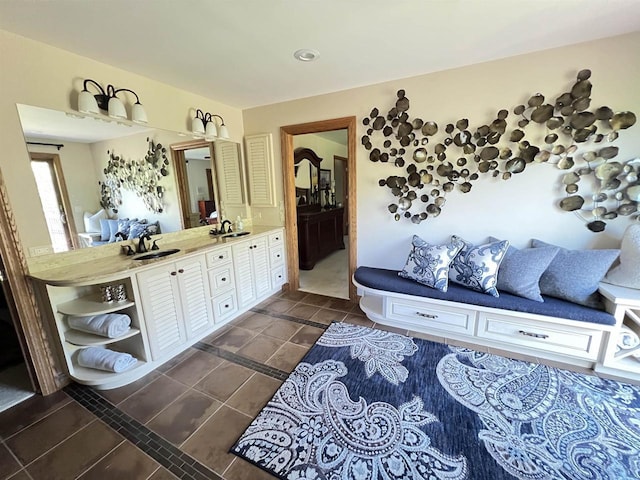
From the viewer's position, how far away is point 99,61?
2088mm

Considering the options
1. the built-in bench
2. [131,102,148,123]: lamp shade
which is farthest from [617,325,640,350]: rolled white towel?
[131,102,148,123]: lamp shade

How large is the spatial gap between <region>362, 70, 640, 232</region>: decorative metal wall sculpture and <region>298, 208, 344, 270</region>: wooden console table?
185cm

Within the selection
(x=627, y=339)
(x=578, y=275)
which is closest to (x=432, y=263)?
(x=578, y=275)

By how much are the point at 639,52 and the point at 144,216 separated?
429cm

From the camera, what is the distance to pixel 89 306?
1.89 metres

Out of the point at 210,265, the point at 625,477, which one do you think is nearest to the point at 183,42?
the point at 210,265

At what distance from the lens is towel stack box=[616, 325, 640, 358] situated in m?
1.87

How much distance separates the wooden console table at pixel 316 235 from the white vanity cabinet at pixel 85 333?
8.86 ft

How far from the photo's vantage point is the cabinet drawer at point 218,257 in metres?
2.55

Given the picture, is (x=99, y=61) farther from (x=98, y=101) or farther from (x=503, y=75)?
(x=503, y=75)

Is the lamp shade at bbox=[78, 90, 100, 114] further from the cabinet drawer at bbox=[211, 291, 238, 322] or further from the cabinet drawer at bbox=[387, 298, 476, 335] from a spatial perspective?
the cabinet drawer at bbox=[387, 298, 476, 335]

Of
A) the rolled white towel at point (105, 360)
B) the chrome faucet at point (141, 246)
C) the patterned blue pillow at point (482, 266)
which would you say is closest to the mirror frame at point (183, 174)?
the chrome faucet at point (141, 246)

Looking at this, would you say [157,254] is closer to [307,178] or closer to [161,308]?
[161,308]

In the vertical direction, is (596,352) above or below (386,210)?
below
